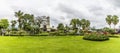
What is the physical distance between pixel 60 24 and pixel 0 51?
8719 centimetres

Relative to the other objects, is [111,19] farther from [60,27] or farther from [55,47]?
[55,47]

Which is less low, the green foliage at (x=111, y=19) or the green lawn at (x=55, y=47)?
the green foliage at (x=111, y=19)

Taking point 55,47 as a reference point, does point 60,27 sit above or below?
above

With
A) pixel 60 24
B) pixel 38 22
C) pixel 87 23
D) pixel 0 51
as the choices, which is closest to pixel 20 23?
pixel 38 22

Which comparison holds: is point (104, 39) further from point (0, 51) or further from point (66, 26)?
point (66, 26)

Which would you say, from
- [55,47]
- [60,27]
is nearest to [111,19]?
[60,27]

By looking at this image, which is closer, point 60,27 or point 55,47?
point 55,47

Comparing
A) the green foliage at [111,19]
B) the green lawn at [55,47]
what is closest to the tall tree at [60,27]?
the green foliage at [111,19]

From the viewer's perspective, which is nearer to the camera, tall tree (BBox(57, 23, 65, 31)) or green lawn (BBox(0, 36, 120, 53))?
green lawn (BBox(0, 36, 120, 53))

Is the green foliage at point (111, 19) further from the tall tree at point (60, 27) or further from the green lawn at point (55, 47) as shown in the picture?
the green lawn at point (55, 47)

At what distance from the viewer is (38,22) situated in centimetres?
9994

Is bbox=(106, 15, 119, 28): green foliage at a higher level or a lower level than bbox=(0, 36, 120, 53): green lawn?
higher

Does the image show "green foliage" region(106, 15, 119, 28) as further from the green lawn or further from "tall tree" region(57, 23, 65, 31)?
the green lawn

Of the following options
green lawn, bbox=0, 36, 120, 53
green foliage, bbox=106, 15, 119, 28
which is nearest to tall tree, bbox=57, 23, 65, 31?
green foliage, bbox=106, 15, 119, 28
